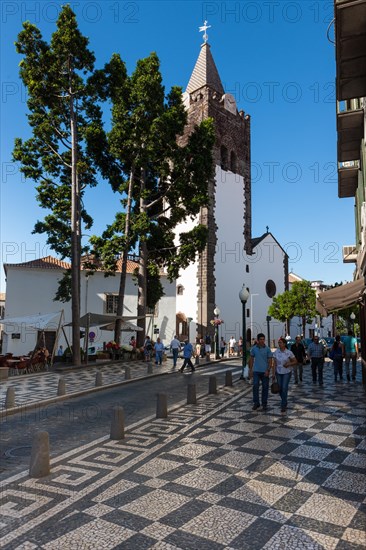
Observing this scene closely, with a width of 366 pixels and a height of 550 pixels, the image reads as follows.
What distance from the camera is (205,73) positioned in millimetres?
42781

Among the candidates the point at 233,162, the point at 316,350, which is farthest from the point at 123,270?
the point at 233,162

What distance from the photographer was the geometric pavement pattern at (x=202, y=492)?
3760 millimetres

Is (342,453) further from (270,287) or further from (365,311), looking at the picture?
(270,287)

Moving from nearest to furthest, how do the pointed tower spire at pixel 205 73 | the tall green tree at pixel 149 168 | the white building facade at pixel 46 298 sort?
the tall green tree at pixel 149 168, the white building facade at pixel 46 298, the pointed tower spire at pixel 205 73

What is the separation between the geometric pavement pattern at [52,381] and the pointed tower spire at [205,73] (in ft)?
106

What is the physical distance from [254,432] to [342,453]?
1.71m

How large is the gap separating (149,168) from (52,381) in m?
15.9

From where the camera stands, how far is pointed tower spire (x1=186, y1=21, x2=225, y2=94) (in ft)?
139

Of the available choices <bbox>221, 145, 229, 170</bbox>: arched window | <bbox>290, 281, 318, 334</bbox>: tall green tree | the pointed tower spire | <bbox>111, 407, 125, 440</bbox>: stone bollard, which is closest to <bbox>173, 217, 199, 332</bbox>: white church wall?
<bbox>221, 145, 229, 170</bbox>: arched window

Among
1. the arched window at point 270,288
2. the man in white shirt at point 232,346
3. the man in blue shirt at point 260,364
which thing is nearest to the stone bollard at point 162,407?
the man in blue shirt at point 260,364

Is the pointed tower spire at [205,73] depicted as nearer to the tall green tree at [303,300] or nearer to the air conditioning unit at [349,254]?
the tall green tree at [303,300]

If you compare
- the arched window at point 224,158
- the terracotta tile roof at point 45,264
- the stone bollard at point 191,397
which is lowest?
the stone bollard at point 191,397

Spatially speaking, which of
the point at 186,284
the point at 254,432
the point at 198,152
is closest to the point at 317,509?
the point at 254,432

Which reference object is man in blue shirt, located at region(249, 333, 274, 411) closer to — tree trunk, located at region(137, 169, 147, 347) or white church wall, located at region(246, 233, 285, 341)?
tree trunk, located at region(137, 169, 147, 347)
